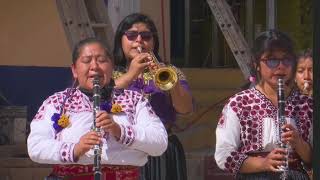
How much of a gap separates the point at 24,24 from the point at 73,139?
4.60 m

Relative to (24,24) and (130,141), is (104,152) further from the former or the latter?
(24,24)

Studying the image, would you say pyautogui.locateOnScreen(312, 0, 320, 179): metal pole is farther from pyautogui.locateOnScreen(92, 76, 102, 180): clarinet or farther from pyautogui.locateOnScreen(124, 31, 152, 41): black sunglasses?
pyautogui.locateOnScreen(124, 31, 152, 41): black sunglasses

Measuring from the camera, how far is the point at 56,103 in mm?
3662

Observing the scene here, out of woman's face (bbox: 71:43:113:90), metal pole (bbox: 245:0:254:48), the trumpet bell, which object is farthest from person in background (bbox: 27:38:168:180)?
metal pole (bbox: 245:0:254:48)

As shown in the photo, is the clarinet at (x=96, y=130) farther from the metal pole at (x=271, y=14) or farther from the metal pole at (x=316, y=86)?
the metal pole at (x=271, y=14)

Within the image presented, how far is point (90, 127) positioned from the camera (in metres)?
3.56

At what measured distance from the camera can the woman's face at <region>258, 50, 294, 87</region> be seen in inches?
142

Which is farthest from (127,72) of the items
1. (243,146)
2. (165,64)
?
(243,146)

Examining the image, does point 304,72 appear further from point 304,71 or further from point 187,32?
point 187,32

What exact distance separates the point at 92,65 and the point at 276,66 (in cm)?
80

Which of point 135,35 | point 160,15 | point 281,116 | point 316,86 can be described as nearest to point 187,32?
point 160,15

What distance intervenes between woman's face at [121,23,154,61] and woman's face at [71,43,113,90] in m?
0.61

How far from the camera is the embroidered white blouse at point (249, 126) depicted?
3.61m

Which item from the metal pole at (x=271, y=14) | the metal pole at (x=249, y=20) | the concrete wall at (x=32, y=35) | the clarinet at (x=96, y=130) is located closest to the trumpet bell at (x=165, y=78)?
the clarinet at (x=96, y=130)
